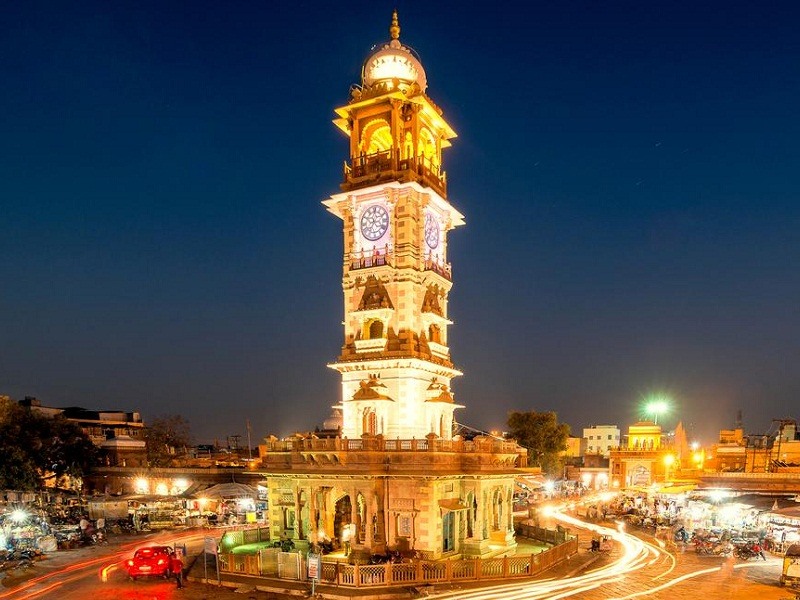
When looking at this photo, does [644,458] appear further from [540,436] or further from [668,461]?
[540,436]

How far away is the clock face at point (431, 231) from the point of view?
37509 mm

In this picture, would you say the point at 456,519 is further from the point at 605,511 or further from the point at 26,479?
the point at 26,479

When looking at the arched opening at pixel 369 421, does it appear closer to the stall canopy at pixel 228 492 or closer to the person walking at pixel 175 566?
the stall canopy at pixel 228 492

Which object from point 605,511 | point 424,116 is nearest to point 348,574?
point 424,116

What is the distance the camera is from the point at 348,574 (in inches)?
896

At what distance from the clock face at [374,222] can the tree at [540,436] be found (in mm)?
43714

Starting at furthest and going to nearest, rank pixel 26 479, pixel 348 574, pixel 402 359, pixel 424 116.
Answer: pixel 26 479
pixel 424 116
pixel 402 359
pixel 348 574

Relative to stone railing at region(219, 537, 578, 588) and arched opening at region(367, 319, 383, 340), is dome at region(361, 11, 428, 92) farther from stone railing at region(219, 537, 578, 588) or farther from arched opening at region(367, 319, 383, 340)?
stone railing at region(219, 537, 578, 588)

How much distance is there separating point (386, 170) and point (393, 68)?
6.85m

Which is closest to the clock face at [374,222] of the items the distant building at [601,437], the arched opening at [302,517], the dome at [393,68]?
the dome at [393,68]

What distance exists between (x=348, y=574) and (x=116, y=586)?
9373mm

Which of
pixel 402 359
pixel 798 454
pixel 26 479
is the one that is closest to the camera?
pixel 402 359

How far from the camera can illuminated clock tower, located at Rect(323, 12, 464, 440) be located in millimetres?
34156

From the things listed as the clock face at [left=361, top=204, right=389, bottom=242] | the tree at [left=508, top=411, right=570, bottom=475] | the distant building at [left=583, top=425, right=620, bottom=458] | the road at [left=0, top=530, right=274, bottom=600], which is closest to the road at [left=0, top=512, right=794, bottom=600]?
the road at [left=0, top=530, right=274, bottom=600]
